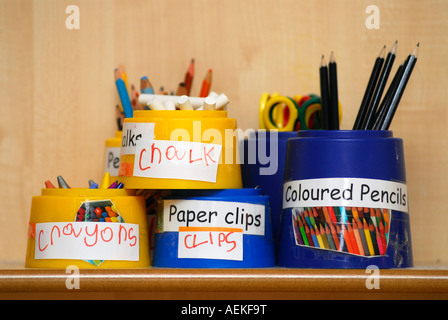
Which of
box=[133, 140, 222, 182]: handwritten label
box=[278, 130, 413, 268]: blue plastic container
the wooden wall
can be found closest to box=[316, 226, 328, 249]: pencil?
box=[278, 130, 413, 268]: blue plastic container

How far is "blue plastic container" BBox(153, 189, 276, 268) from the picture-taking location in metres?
Answer: 0.60

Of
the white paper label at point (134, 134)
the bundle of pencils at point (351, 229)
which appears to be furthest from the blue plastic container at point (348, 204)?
the white paper label at point (134, 134)

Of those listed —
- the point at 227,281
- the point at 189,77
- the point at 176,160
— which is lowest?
the point at 227,281

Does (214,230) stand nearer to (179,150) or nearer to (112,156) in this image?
(179,150)

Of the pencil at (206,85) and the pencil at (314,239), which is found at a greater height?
the pencil at (206,85)

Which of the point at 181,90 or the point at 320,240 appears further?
the point at 181,90

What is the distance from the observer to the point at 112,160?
726mm

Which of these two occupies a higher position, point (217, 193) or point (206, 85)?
point (206, 85)

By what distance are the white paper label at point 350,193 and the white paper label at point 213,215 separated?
4cm

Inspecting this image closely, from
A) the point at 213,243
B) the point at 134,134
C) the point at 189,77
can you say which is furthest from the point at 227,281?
the point at 189,77

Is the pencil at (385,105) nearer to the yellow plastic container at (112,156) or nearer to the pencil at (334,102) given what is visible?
the pencil at (334,102)

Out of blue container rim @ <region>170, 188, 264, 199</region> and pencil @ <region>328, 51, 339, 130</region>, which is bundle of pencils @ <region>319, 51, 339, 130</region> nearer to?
pencil @ <region>328, 51, 339, 130</region>

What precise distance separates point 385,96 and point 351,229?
0.15 metres

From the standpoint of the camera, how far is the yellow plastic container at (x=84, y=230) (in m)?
0.59
